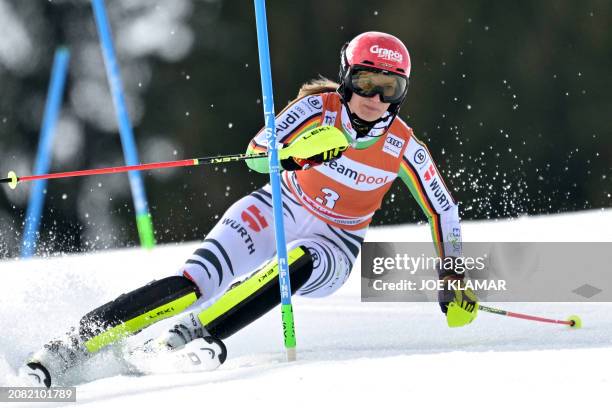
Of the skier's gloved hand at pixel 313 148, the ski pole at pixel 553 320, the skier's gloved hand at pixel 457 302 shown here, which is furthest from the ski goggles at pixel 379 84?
the ski pole at pixel 553 320

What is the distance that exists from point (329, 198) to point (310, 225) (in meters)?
0.14

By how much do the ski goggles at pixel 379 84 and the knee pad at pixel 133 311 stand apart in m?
0.98

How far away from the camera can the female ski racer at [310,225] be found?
317cm

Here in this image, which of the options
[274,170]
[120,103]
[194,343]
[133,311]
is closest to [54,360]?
[133,311]

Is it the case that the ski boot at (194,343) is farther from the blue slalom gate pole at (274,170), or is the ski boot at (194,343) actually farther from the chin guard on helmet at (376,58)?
the chin guard on helmet at (376,58)

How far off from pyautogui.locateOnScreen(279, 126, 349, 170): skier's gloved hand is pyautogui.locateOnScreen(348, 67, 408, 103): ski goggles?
1.34ft

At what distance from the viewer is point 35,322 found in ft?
11.7

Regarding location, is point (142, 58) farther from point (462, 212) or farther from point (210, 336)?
point (210, 336)

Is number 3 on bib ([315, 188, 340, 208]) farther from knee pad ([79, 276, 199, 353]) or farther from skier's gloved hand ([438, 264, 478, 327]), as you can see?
knee pad ([79, 276, 199, 353])

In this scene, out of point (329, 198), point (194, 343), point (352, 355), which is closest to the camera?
point (194, 343)

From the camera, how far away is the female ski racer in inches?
125

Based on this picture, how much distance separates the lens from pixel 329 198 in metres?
3.83

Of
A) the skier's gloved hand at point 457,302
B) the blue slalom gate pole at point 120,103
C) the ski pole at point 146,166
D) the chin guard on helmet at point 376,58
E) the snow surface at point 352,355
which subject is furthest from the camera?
the blue slalom gate pole at point 120,103

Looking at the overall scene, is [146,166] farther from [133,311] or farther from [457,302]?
[457,302]
